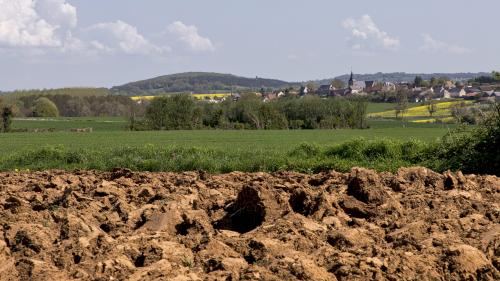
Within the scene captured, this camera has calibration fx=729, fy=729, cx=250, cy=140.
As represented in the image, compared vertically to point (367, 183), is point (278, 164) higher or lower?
lower

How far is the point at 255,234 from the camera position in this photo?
27.9 ft

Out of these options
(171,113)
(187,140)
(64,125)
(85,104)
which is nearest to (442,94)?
(85,104)

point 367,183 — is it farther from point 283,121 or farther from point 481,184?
point 283,121

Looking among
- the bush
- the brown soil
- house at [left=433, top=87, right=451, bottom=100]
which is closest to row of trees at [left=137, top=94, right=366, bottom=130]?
house at [left=433, top=87, right=451, bottom=100]

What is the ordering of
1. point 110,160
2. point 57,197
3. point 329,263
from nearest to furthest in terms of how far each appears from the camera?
point 329,263, point 57,197, point 110,160

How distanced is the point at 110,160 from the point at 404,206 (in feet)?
62.1

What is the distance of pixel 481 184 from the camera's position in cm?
1394

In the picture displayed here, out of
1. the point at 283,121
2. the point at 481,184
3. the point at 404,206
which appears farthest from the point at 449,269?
the point at 283,121

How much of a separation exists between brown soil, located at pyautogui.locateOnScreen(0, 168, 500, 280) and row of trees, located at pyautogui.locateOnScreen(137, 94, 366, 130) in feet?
247

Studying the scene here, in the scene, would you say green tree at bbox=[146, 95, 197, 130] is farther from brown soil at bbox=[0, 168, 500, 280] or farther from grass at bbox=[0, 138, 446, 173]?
brown soil at bbox=[0, 168, 500, 280]

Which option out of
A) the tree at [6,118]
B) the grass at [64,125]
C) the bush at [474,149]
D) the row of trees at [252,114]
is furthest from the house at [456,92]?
the bush at [474,149]

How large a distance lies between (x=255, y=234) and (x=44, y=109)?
12266 centimetres

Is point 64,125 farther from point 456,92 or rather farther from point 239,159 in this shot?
point 456,92

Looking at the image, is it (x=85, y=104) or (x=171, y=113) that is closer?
(x=171, y=113)
